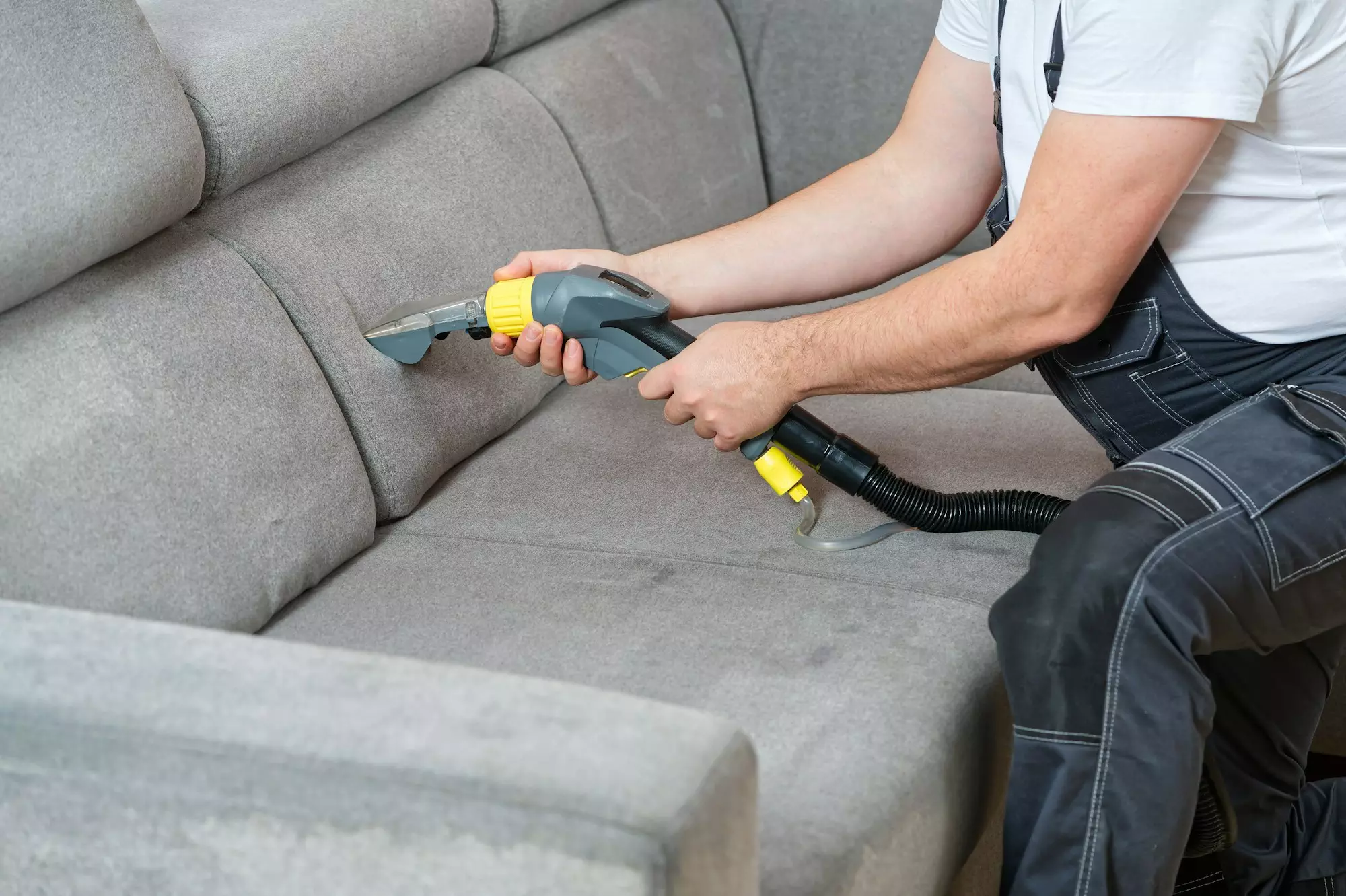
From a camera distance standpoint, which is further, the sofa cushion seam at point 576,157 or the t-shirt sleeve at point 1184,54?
the sofa cushion seam at point 576,157

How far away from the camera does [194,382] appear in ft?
3.96

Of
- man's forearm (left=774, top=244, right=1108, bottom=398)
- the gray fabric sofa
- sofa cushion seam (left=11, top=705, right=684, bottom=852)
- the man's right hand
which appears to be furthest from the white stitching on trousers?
the man's right hand

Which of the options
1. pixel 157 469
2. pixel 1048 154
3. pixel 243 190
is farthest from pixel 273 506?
pixel 1048 154

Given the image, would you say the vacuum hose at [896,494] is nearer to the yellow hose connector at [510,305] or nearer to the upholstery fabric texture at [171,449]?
the yellow hose connector at [510,305]

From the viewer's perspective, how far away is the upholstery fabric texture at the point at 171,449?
3.51ft

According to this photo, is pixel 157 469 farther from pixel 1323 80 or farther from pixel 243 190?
pixel 1323 80

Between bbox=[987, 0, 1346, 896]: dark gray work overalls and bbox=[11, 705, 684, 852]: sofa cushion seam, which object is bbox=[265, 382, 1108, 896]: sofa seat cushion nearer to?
bbox=[987, 0, 1346, 896]: dark gray work overalls

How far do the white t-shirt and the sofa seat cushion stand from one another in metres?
0.32

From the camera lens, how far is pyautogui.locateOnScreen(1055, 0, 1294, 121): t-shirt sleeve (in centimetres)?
98

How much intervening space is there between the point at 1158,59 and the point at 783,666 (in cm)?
54

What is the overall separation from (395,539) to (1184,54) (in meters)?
0.85

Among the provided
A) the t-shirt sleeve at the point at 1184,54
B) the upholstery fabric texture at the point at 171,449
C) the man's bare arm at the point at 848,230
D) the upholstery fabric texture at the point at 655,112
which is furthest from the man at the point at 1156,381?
the upholstery fabric texture at the point at 655,112

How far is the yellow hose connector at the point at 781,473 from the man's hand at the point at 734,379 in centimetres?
3

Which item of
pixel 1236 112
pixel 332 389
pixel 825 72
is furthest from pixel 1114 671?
pixel 825 72
